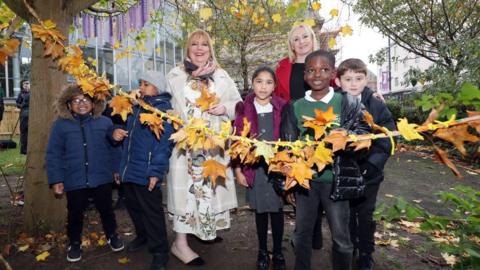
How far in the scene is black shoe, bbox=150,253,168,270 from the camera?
3082 mm

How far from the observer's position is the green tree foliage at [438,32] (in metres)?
9.30

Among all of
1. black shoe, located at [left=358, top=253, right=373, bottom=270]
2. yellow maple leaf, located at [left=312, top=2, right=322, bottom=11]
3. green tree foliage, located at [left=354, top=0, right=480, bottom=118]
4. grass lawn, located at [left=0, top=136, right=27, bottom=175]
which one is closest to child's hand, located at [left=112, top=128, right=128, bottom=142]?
black shoe, located at [left=358, top=253, right=373, bottom=270]

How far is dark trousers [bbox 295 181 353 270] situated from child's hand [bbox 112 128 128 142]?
1.59 metres

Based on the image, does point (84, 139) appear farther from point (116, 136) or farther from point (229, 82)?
point (229, 82)

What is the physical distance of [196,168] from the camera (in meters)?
3.23

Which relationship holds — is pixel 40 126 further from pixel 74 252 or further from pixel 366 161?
pixel 366 161

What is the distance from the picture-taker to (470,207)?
2.02 m

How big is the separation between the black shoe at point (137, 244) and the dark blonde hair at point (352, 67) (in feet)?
8.15

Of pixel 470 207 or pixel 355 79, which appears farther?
pixel 355 79

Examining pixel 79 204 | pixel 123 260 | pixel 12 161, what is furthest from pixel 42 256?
pixel 12 161

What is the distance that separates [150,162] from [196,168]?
1.33 ft

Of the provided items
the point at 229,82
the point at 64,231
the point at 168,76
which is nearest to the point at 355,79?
the point at 229,82

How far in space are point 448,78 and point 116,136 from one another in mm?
9160

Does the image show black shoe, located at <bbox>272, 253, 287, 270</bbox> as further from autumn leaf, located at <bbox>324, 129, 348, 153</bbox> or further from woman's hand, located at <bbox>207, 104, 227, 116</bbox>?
autumn leaf, located at <bbox>324, 129, 348, 153</bbox>
